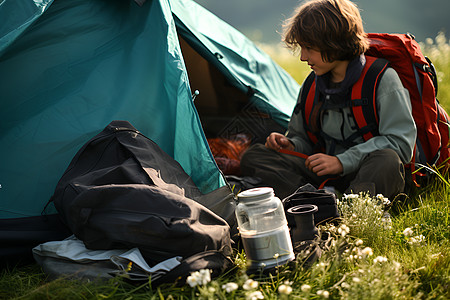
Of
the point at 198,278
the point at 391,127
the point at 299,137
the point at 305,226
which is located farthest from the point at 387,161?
the point at 198,278

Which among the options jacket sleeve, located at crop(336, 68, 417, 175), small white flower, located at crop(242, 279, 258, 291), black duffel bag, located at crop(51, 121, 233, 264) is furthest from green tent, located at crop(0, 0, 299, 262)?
small white flower, located at crop(242, 279, 258, 291)

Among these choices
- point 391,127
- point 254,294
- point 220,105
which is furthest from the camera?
point 220,105

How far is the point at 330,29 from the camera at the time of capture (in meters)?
2.67

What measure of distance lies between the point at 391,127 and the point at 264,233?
1283 millimetres

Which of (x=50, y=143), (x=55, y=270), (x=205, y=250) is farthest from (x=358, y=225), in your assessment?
(x=50, y=143)

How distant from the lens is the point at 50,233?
226 centimetres

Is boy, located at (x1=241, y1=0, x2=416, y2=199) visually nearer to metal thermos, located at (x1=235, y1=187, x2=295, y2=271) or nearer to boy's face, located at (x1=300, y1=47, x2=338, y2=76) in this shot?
boy's face, located at (x1=300, y1=47, x2=338, y2=76)

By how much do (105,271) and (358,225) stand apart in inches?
47.0

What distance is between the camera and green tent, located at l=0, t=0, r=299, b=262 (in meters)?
2.42

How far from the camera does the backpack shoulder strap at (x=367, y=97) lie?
2715mm

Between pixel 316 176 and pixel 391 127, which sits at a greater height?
pixel 391 127

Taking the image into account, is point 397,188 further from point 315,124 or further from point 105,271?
point 105,271

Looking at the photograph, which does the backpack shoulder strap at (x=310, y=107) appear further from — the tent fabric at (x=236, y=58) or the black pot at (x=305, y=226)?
the black pot at (x=305, y=226)

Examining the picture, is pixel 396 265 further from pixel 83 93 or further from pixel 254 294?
pixel 83 93
